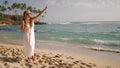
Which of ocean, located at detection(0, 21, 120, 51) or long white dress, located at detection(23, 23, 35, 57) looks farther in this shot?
ocean, located at detection(0, 21, 120, 51)

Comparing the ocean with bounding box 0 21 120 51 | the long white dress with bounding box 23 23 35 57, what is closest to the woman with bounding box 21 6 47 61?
the long white dress with bounding box 23 23 35 57

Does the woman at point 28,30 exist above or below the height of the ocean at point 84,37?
above

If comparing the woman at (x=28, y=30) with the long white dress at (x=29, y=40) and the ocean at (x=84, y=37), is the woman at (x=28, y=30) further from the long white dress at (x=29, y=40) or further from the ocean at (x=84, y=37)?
the ocean at (x=84, y=37)

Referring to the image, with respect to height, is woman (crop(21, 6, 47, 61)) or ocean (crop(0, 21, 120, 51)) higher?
woman (crop(21, 6, 47, 61))

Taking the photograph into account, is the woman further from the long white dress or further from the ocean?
the ocean

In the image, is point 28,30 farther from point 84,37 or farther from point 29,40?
point 84,37

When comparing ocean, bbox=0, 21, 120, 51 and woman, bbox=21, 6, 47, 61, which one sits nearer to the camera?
woman, bbox=21, 6, 47, 61

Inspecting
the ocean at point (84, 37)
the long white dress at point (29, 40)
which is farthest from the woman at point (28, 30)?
the ocean at point (84, 37)

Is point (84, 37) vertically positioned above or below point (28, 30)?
below

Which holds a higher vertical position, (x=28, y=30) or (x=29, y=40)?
(x=28, y=30)

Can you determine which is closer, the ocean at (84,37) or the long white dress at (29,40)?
the long white dress at (29,40)

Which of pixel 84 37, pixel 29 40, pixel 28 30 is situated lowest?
pixel 84 37

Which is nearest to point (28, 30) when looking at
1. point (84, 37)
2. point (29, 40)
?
point (29, 40)

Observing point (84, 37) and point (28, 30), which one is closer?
point (28, 30)
